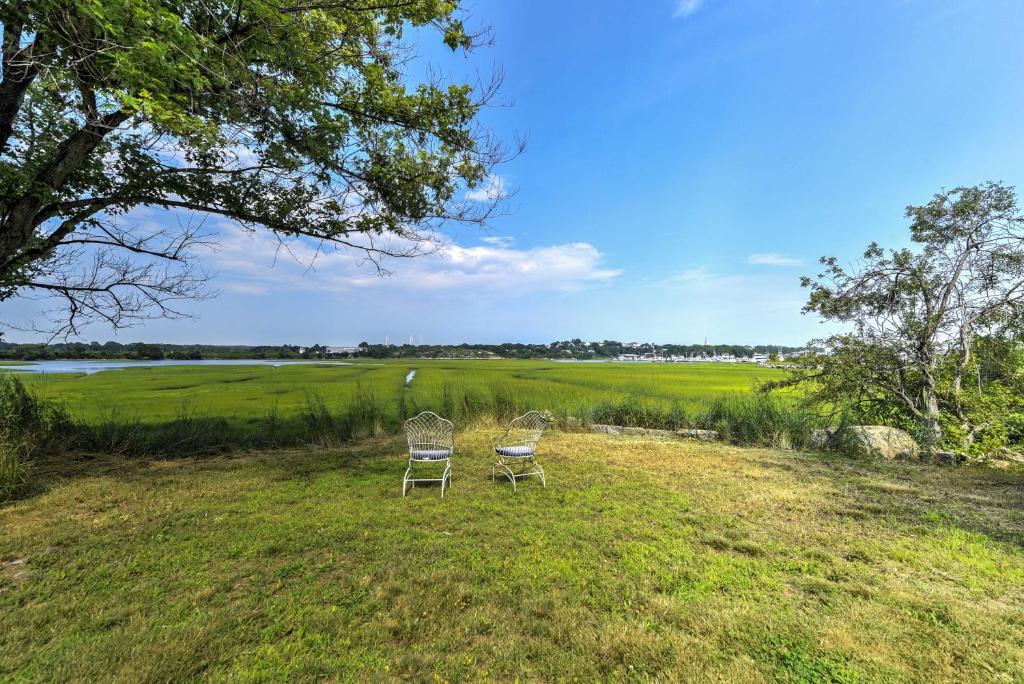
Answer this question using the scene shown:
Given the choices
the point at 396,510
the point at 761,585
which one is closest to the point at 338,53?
the point at 396,510

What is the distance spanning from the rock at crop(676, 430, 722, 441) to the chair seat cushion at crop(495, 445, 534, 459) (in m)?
6.43

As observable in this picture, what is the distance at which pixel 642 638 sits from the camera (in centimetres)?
246

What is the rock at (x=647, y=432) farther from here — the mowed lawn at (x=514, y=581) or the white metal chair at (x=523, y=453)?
the white metal chair at (x=523, y=453)

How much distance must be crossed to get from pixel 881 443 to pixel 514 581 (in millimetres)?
9221

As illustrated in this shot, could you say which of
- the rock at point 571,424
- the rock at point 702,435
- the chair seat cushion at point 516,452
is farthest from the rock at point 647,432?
the chair seat cushion at point 516,452

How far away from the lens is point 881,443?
26.5 ft

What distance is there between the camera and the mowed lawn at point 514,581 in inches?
89.9

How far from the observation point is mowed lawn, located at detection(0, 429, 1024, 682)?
7.49 feet

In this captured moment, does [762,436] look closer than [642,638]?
No

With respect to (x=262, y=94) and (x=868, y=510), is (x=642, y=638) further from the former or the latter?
(x=262, y=94)

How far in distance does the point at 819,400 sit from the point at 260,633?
36.2 feet

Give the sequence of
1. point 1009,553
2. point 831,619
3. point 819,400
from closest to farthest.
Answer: point 831,619 < point 1009,553 < point 819,400

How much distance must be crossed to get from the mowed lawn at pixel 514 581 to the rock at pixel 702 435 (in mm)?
4333

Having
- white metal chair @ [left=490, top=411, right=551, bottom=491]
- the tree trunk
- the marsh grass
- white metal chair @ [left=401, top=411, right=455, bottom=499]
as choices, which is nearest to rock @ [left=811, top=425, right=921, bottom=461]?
the tree trunk
